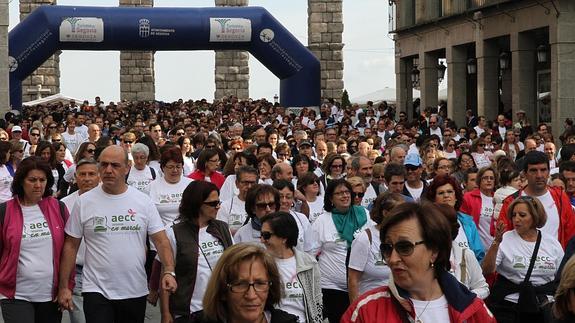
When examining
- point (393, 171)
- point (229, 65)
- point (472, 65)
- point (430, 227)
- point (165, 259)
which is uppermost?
point (229, 65)

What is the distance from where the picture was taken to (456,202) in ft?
27.4

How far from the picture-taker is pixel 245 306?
464cm

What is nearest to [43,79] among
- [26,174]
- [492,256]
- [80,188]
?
[80,188]

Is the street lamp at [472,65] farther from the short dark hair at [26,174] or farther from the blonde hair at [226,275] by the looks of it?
the blonde hair at [226,275]

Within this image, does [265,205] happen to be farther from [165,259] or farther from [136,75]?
[136,75]

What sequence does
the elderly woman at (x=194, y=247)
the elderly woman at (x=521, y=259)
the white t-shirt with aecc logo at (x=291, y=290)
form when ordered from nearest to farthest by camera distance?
the white t-shirt with aecc logo at (x=291, y=290)
the elderly woman at (x=194, y=247)
the elderly woman at (x=521, y=259)

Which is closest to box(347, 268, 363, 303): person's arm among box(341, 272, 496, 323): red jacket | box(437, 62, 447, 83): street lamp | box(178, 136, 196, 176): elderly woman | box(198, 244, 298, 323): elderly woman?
box(198, 244, 298, 323): elderly woman

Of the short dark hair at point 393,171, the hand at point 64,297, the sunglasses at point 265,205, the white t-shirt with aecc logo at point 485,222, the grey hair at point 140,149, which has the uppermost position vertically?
the grey hair at point 140,149

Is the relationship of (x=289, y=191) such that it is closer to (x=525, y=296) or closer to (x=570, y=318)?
(x=525, y=296)

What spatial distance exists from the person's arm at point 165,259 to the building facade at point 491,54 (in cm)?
1884

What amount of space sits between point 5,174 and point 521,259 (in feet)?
20.2

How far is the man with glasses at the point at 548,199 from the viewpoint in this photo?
8.83 metres

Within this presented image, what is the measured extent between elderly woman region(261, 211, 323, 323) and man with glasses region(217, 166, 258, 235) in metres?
2.34

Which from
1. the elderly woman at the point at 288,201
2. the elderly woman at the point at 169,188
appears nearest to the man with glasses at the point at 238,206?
the elderly woman at the point at 288,201
